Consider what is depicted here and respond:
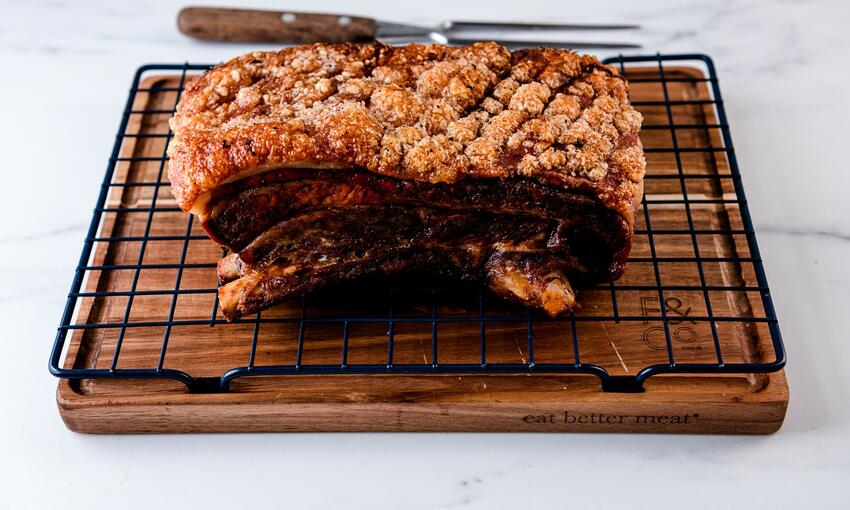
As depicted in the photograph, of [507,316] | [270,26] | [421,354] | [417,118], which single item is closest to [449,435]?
[421,354]

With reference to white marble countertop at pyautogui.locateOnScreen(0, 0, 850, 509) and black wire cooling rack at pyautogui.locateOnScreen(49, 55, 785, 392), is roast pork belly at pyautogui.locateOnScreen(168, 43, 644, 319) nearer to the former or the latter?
black wire cooling rack at pyautogui.locateOnScreen(49, 55, 785, 392)

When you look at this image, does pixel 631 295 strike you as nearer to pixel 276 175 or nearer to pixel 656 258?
pixel 656 258

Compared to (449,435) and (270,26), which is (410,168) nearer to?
(449,435)

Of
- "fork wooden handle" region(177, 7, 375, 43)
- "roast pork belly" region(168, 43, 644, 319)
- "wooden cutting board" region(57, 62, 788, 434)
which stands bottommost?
"wooden cutting board" region(57, 62, 788, 434)

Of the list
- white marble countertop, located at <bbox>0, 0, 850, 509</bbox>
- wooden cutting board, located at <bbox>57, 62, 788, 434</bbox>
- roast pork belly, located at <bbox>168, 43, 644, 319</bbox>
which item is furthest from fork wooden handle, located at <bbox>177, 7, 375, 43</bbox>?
wooden cutting board, located at <bbox>57, 62, 788, 434</bbox>

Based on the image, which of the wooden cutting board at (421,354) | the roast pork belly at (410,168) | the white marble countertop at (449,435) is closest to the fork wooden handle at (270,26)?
the white marble countertop at (449,435)

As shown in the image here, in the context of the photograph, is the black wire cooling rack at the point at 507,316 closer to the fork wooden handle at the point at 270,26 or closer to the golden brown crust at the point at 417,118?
the golden brown crust at the point at 417,118

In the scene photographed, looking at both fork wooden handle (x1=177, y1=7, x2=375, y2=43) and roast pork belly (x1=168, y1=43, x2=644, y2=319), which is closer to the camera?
roast pork belly (x1=168, y1=43, x2=644, y2=319)

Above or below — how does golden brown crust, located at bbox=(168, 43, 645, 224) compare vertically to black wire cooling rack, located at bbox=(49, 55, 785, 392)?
above
